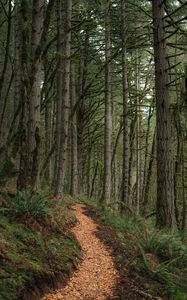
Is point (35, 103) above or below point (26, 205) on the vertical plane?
above

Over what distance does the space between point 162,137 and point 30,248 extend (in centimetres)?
471

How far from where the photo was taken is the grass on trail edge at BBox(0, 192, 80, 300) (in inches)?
193

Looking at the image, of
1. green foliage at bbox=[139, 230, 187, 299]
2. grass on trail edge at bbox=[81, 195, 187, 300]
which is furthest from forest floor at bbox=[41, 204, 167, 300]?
green foliage at bbox=[139, 230, 187, 299]

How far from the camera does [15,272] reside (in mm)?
5020

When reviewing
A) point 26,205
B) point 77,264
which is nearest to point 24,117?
point 26,205

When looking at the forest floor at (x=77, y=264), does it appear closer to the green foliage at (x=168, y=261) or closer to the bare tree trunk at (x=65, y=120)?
the green foliage at (x=168, y=261)

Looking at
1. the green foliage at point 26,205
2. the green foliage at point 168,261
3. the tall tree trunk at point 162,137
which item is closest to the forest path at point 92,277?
the green foliage at point 168,261

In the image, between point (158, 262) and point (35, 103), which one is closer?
point (158, 262)

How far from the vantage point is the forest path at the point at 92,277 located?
218 inches

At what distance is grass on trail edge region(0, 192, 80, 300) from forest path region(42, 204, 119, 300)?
20cm

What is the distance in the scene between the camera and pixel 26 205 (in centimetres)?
717

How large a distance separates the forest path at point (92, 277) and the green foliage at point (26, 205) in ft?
3.93

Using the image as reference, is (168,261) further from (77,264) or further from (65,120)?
(65,120)

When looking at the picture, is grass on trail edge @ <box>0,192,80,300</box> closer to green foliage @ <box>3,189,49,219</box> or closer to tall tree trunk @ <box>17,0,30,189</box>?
green foliage @ <box>3,189,49,219</box>
